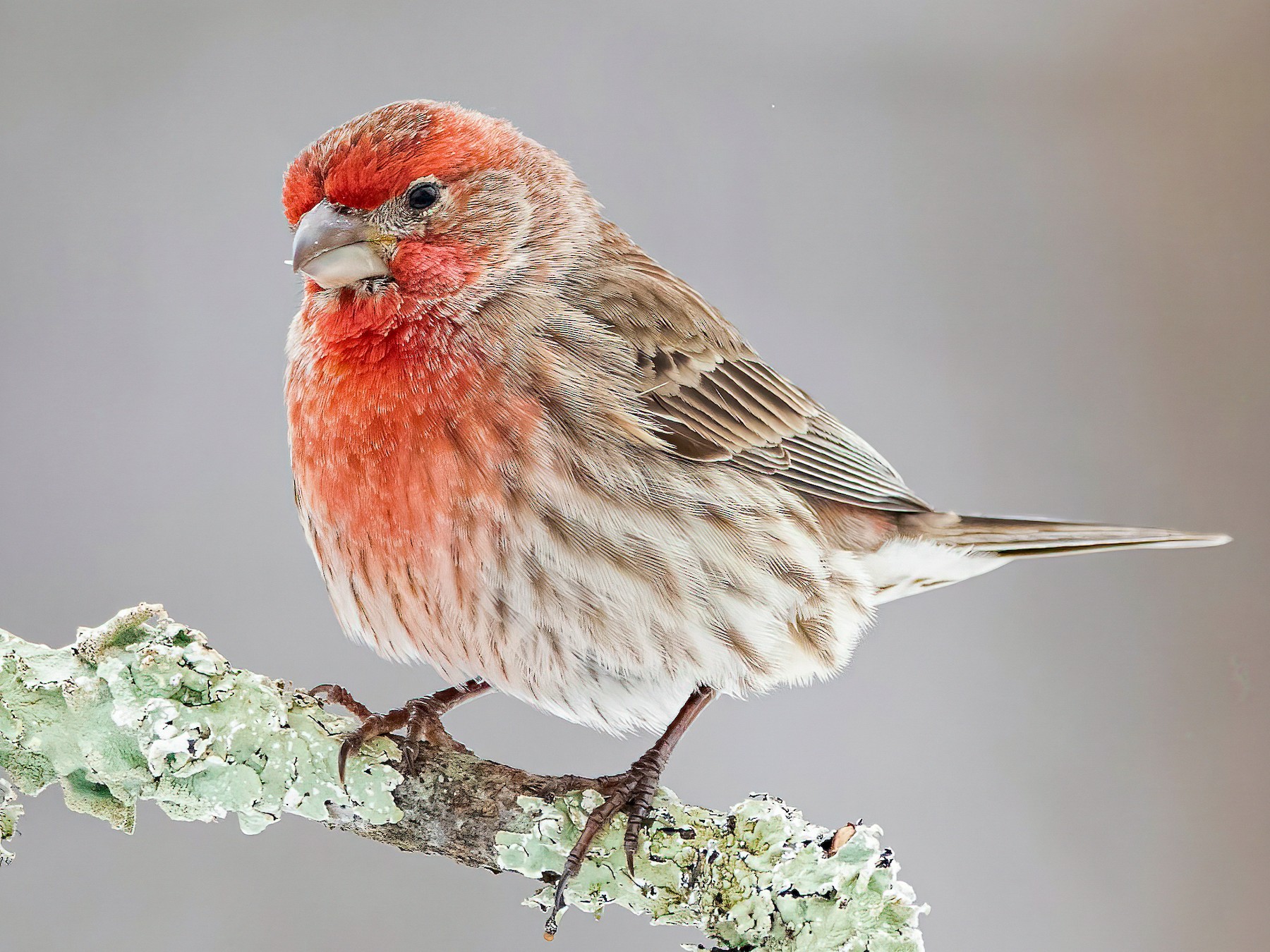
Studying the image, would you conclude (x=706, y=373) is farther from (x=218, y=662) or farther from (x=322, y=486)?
(x=218, y=662)

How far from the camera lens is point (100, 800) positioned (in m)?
1.78

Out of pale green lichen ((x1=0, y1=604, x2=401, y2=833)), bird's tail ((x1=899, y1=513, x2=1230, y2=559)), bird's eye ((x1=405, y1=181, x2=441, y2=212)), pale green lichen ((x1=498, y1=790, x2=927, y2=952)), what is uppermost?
bird's tail ((x1=899, y1=513, x2=1230, y2=559))

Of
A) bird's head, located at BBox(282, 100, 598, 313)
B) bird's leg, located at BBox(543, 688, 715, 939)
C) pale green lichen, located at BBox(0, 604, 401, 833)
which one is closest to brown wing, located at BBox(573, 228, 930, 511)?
bird's head, located at BBox(282, 100, 598, 313)

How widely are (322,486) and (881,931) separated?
1094mm

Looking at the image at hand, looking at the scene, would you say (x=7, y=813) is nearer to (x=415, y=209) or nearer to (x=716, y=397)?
(x=415, y=209)

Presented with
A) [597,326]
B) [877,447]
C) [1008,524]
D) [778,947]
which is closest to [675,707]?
[778,947]

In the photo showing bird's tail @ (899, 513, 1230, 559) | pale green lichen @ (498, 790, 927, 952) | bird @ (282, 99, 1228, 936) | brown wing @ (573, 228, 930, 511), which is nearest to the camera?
pale green lichen @ (498, 790, 927, 952)

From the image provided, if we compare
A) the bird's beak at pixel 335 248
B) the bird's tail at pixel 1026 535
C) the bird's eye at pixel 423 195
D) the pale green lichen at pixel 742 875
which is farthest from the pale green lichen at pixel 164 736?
the bird's tail at pixel 1026 535

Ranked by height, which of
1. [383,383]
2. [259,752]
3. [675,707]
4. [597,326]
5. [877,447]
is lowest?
[259,752]

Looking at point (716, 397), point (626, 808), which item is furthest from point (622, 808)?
point (716, 397)

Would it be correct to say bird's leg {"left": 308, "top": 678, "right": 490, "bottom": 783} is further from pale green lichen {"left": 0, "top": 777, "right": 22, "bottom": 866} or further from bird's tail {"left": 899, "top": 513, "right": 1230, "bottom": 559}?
bird's tail {"left": 899, "top": 513, "right": 1230, "bottom": 559}

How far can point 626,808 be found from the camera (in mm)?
1800

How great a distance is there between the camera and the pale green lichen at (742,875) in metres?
1.63

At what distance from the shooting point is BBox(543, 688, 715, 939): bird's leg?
68.7 inches
